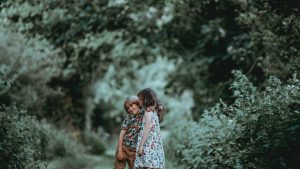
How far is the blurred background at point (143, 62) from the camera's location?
34.3 ft

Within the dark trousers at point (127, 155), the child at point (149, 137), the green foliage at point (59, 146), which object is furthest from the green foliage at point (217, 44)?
the dark trousers at point (127, 155)

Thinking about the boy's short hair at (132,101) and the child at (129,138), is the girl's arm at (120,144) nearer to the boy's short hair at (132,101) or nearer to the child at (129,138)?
the child at (129,138)

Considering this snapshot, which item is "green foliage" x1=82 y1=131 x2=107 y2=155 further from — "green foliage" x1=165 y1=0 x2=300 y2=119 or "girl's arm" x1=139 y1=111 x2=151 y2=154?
"girl's arm" x1=139 y1=111 x2=151 y2=154

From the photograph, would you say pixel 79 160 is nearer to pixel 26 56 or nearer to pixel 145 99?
pixel 26 56

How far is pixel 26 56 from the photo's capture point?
19.2 meters

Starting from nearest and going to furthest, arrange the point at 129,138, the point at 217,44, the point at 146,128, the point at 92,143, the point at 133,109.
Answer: the point at 146,128, the point at 133,109, the point at 129,138, the point at 217,44, the point at 92,143

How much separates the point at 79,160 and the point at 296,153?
1027cm

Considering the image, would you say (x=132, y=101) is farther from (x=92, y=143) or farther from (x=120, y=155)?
(x=92, y=143)

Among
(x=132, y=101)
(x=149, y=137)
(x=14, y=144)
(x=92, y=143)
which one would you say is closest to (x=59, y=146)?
(x=92, y=143)

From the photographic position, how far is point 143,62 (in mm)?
23875

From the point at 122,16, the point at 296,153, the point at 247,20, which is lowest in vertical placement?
the point at 296,153

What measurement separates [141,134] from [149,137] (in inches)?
6.3

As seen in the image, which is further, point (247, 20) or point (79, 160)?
point (79, 160)

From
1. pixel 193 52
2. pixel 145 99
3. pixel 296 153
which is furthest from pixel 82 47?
pixel 296 153
